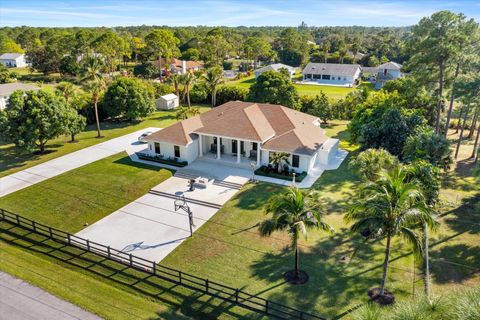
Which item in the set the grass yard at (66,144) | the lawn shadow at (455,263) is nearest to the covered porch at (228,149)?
the grass yard at (66,144)

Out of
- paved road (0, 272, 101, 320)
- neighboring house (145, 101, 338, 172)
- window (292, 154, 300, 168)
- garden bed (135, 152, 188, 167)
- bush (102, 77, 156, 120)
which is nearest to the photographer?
paved road (0, 272, 101, 320)

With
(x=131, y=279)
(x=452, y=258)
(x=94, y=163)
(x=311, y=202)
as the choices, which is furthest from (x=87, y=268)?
(x=452, y=258)

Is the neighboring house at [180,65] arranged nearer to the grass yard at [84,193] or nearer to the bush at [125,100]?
the bush at [125,100]

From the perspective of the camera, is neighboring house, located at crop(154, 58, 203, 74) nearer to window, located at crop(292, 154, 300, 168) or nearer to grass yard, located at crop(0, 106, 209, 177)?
grass yard, located at crop(0, 106, 209, 177)

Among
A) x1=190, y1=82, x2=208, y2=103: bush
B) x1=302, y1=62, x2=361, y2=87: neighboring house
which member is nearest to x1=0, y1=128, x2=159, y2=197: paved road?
x1=190, y1=82, x2=208, y2=103: bush

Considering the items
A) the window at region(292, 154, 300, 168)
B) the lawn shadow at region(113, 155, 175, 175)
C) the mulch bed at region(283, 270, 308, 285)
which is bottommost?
the mulch bed at region(283, 270, 308, 285)

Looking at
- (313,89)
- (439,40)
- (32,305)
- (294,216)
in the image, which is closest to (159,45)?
(313,89)
